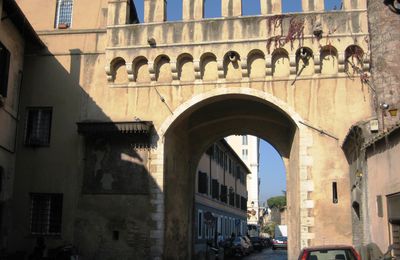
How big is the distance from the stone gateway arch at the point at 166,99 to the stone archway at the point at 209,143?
0.23 feet

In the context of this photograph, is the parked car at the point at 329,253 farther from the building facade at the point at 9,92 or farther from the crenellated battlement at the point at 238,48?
the building facade at the point at 9,92

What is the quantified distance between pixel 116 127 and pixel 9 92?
3685mm

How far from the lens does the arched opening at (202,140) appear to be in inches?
701

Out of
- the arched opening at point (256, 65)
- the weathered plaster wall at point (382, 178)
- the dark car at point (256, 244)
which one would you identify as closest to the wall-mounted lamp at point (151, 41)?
the arched opening at point (256, 65)

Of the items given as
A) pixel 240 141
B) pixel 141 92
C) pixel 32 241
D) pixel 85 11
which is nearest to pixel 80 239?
pixel 32 241

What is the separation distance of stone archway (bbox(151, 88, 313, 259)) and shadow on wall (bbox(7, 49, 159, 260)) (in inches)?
26.1

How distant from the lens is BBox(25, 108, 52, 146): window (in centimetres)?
1800

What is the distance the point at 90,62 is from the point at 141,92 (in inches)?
87.0

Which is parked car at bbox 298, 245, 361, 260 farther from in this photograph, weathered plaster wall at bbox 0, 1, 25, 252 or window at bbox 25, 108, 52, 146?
window at bbox 25, 108, 52, 146

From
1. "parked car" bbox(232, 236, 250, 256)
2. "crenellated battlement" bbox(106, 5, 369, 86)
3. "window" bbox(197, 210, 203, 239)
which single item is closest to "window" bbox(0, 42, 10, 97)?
"crenellated battlement" bbox(106, 5, 369, 86)

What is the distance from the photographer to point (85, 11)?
19.1 meters

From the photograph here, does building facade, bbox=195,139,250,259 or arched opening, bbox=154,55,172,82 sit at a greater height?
arched opening, bbox=154,55,172,82

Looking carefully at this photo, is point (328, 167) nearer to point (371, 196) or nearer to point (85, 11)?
point (371, 196)

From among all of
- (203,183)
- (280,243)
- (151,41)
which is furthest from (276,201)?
(151,41)
